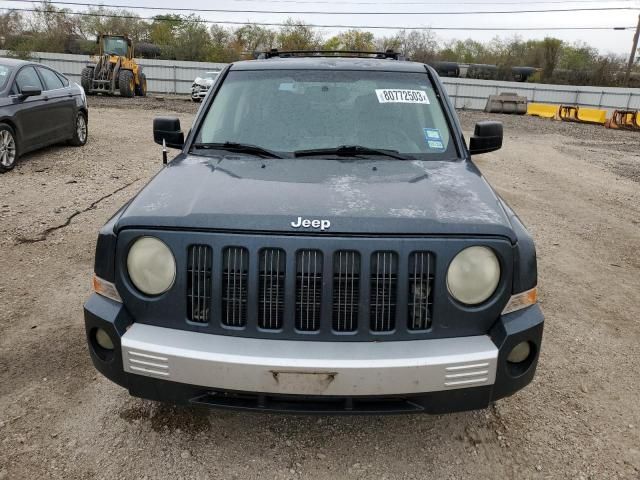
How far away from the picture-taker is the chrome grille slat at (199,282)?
2.22 meters

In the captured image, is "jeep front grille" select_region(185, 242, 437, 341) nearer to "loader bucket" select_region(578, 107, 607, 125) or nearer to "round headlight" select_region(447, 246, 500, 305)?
"round headlight" select_region(447, 246, 500, 305)

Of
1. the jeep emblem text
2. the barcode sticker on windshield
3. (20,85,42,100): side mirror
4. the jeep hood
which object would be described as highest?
the barcode sticker on windshield

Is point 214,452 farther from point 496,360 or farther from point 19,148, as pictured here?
point 19,148

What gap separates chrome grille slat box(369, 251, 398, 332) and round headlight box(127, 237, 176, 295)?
0.84 meters

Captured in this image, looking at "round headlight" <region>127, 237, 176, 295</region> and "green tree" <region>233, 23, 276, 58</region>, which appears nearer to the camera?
"round headlight" <region>127, 237, 176, 295</region>

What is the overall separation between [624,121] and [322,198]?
24515mm

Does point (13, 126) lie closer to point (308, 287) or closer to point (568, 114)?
point (308, 287)

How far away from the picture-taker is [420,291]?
2.22 m

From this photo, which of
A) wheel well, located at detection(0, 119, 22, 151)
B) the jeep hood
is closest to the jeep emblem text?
the jeep hood

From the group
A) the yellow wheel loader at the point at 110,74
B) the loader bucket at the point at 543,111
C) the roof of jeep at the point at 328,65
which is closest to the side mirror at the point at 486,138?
the roof of jeep at the point at 328,65

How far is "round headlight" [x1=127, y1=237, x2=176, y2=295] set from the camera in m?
2.25

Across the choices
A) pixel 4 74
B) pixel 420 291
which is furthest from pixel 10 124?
pixel 420 291

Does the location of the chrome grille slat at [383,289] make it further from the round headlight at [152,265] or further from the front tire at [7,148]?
the front tire at [7,148]

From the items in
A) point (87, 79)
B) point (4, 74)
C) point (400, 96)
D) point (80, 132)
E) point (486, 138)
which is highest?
point (87, 79)
